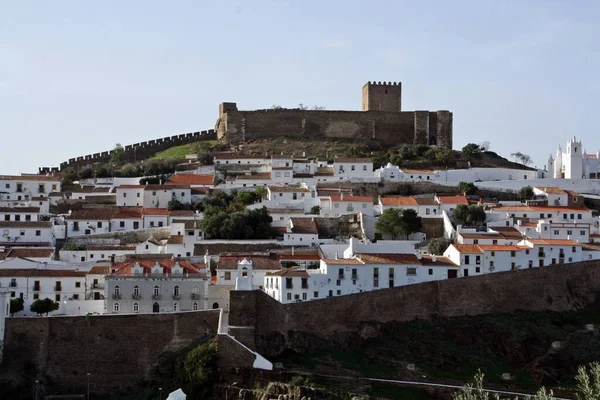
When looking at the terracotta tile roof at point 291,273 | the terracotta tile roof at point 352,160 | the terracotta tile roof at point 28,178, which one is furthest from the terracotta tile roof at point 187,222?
the terracotta tile roof at point 352,160

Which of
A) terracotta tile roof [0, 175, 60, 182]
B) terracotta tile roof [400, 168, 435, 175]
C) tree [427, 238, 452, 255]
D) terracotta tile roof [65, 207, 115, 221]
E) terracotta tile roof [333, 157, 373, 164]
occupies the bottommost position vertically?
tree [427, 238, 452, 255]

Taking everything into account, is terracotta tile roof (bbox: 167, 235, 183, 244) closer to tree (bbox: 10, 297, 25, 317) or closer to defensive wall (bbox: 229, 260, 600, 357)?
tree (bbox: 10, 297, 25, 317)

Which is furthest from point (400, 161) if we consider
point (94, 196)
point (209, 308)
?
point (209, 308)

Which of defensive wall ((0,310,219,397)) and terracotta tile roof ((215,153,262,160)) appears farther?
terracotta tile roof ((215,153,262,160))

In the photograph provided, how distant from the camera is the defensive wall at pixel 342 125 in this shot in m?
75.6

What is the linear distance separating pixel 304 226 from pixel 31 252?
12601mm

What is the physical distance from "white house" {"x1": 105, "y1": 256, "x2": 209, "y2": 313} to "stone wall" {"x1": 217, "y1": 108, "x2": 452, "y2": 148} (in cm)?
3442

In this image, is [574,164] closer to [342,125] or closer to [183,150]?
[342,125]

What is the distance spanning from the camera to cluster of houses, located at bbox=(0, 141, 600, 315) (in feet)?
139

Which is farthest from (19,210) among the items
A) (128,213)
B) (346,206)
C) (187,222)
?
(346,206)

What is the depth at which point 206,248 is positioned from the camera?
162ft

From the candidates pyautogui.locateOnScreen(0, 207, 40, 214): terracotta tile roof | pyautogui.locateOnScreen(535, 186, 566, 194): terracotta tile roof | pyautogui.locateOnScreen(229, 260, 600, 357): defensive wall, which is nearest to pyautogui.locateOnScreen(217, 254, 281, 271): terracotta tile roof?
pyautogui.locateOnScreen(229, 260, 600, 357): defensive wall

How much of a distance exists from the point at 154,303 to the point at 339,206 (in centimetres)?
1642

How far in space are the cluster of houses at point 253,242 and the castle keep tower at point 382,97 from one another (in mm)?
12579
